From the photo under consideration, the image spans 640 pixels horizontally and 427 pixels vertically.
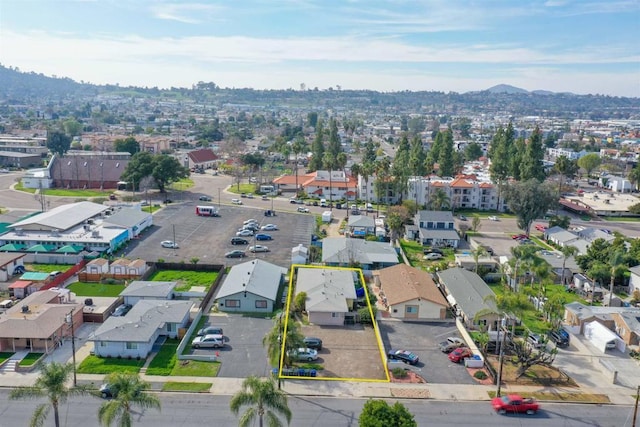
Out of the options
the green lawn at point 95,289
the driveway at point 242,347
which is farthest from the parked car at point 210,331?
the green lawn at point 95,289

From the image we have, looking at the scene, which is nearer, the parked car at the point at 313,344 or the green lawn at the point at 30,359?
the green lawn at the point at 30,359

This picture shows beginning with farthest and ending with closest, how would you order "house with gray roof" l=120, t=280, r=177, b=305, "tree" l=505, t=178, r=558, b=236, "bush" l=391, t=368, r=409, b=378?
"tree" l=505, t=178, r=558, b=236 < "house with gray roof" l=120, t=280, r=177, b=305 < "bush" l=391, t=368, r=409, b=378

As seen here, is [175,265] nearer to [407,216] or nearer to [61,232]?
[61,232]

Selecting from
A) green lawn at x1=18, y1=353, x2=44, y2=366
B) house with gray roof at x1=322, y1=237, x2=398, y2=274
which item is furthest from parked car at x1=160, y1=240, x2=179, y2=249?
green lawn at x1=18, y1=353, x2=44, y2=366

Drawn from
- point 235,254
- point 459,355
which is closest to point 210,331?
point 459,355

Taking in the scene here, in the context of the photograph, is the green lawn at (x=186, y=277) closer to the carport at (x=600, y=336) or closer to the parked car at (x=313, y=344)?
the parked car at (x=313, y=344)

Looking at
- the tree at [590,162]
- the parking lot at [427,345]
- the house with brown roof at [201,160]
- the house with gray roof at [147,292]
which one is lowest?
the parking lot at [427,345]

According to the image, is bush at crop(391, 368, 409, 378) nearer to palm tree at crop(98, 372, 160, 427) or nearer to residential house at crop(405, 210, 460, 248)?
palm tree at crop(98, 372, 160, 427)
